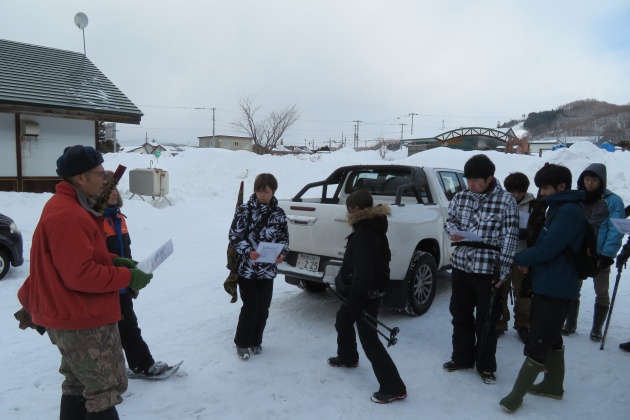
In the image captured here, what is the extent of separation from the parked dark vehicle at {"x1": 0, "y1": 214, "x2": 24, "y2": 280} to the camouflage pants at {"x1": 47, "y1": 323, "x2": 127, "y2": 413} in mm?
5127

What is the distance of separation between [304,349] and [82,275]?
2606mm

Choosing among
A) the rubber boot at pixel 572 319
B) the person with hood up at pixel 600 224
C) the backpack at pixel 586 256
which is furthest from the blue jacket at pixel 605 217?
the backpack at pixel 586 256

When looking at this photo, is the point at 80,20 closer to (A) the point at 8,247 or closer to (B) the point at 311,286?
(A) the point at 8,247

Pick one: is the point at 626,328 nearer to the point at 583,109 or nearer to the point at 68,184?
the point at 68,184

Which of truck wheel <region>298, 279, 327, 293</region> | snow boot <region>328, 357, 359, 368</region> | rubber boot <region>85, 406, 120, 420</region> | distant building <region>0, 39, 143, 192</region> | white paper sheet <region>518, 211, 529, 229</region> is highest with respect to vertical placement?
distant building <region>0, 39, 143, 192</region>

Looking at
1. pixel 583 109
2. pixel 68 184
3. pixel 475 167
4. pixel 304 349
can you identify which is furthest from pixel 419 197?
pixel 583 109

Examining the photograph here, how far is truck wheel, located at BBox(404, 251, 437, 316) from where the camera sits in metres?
4.89

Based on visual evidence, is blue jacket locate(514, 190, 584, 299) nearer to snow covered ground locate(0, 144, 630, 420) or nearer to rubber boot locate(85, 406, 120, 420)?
snow covered ground locate(0, 144, 630, 420)

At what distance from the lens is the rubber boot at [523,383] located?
125 inches

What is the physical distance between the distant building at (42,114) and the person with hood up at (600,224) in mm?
12615

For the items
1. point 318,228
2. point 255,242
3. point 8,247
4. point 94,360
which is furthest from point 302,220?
point 8,247

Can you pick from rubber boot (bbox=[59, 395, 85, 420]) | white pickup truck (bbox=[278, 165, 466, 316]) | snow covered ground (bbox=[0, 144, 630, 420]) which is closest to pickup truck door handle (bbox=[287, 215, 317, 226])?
white pickup truck (bbox=[278, 165, 466, 316])

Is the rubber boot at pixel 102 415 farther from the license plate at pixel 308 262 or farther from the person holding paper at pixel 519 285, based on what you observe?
the person holding paper at pixel 519 285

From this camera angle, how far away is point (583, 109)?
12269cm
